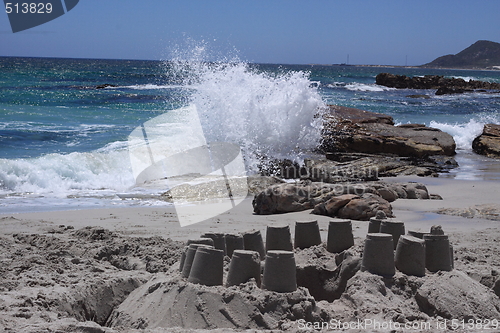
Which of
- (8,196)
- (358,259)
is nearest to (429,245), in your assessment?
(358,259)

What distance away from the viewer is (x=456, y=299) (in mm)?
3242

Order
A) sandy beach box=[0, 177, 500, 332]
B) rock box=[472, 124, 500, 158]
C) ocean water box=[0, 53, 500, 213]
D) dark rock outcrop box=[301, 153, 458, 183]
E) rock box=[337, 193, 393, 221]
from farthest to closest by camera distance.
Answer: rock box=[472, 124, 500, 158] → dark rock outcrop box=[301, 153, 458, 183] → ocean water box=[0, 53, 500, 213] → rock box=[337, 193, 393, 221] → sandy beach box=[0, 177, 500, 332]

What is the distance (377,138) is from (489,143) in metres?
3.51

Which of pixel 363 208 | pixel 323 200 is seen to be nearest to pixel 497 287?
pixel 363 208

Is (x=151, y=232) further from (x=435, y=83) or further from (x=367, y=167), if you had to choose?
(x=435, y=83)

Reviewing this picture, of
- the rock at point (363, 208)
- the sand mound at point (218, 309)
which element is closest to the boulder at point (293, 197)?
the rock at point (363, 208)

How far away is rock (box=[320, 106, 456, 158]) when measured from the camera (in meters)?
11.4

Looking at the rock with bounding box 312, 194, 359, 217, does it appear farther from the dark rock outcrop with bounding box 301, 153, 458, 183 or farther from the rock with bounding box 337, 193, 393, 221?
the dark rock outcrop with bounding box 301, 153, 458, 183

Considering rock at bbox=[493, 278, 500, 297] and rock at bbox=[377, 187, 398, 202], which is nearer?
rock at bbox=[493, 278, 500, 297]

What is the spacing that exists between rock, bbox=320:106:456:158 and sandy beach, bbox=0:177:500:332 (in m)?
3.00

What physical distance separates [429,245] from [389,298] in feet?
1.87

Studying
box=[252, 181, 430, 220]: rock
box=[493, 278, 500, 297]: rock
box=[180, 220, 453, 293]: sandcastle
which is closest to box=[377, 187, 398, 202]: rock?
box=[252, 181, 430, 220]: rock

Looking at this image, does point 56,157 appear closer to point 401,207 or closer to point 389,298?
point 401,207

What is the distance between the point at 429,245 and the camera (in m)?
3.59
